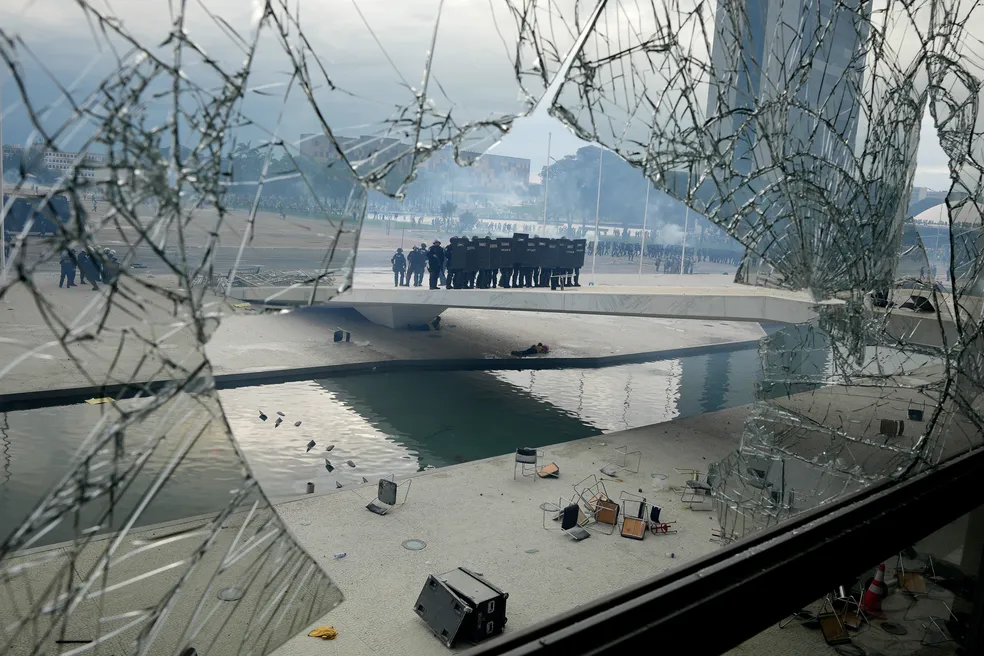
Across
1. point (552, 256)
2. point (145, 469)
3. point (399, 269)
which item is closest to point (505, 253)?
point (552, 256)

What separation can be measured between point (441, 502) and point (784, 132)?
8.46 feet

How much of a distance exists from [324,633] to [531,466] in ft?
7.47

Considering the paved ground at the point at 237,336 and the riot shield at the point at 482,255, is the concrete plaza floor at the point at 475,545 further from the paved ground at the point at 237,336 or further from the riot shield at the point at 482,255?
the riot shield at the point at 482,255

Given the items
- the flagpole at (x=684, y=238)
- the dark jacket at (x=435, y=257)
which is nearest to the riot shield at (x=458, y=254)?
the dark jacket at (x=435, y=257)

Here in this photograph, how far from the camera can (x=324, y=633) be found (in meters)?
2.24

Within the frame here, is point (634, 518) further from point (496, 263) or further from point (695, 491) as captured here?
point (496, 263)

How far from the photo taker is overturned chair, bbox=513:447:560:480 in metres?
4.17

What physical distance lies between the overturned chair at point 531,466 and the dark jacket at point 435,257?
216 cm

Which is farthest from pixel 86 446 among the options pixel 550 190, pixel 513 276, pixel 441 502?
pixel 513 276

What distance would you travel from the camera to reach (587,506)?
3768 millimetres

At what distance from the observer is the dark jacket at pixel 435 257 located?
5910 mm

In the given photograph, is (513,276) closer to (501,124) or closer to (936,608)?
(936,608)

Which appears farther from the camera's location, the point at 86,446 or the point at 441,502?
the point at 441,502

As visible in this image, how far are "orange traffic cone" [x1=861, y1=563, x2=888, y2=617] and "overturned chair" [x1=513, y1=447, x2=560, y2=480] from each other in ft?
6.54
